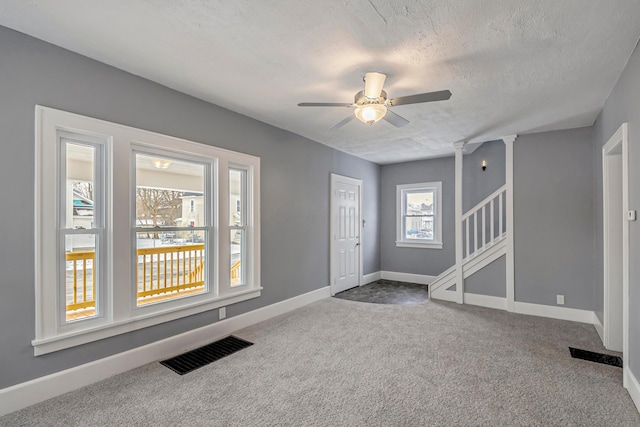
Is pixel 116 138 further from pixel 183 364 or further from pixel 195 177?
pixel 183 364

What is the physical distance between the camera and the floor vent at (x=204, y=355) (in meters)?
2.89

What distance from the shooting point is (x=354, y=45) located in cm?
235

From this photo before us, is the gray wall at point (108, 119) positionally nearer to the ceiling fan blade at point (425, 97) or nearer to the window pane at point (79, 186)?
the window pane at point (79, 186)

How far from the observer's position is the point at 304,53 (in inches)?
97.4

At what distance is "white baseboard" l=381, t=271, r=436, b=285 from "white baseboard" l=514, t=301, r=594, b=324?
6.44 feet

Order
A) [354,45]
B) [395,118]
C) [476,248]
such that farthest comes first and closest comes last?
[476,248] < [395,118] < [354,45]

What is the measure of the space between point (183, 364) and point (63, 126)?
224 cm

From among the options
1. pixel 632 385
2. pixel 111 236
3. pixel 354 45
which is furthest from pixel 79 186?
pixel 632 385

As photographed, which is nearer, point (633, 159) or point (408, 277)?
point (633, 159)

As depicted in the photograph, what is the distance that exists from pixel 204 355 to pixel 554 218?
4766 millimetres

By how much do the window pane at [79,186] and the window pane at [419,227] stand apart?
5.71 m

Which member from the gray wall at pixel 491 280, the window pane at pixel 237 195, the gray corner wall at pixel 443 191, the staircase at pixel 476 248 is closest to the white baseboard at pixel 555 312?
the gray wall at pixel 491 280

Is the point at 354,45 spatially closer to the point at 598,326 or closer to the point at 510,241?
the point at 510,241

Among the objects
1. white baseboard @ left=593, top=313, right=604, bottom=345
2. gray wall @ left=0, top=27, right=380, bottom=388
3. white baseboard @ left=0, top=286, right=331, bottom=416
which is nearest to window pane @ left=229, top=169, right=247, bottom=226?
gray wall @ left=0, top=27, right=380, bottom=388
